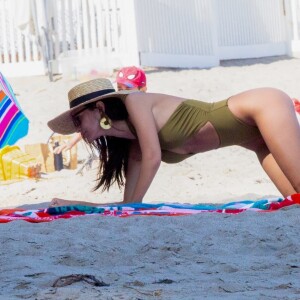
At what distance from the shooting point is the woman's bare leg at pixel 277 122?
16.4 feet

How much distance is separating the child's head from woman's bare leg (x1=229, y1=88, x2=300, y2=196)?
72.8 inches

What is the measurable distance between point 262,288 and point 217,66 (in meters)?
10.9

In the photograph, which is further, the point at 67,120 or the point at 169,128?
the point at 67,120

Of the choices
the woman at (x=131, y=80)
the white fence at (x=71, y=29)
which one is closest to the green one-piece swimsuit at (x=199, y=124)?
the woman at (x=131, y=80)

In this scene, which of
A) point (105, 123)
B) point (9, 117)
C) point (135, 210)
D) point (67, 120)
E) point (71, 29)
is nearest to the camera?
point (135, 210)

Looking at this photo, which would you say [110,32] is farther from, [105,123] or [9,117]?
[105,123]

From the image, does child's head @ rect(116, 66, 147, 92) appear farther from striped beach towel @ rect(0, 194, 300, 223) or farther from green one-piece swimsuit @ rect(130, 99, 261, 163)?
striped beach towel @ rect(0, 194, 300, 223)

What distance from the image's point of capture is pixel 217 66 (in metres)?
13.8

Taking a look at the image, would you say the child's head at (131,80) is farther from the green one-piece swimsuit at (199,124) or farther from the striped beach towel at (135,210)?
the striped beach towel at (135,210)

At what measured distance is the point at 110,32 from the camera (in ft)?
42.5

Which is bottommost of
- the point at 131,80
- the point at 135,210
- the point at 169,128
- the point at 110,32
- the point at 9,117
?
the point at 135,210

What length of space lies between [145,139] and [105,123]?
275 mm

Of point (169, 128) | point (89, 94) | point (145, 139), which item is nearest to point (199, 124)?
point (169, 128)

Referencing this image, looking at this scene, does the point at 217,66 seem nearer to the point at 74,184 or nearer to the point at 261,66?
the point at 261,66
